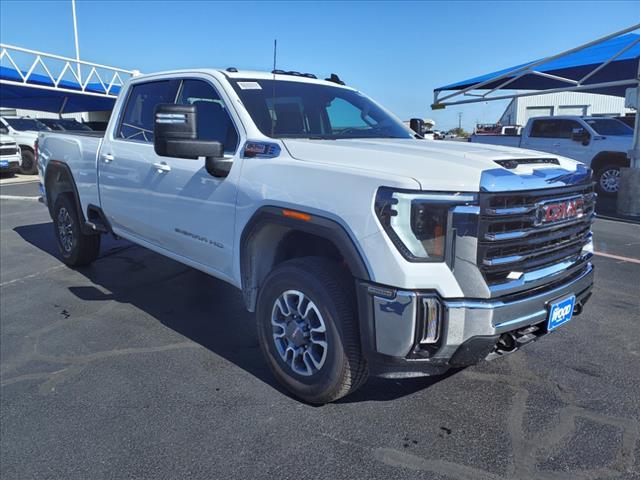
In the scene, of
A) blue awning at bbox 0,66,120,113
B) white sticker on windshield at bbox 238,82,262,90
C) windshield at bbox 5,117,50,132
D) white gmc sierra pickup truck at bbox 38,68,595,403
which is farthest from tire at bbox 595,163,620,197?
blue awning at bbox 0,66,120,113

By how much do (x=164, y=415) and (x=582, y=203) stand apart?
2.71m

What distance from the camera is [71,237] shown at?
585cm

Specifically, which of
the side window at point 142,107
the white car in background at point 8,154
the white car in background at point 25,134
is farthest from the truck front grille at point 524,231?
the white car in background at point 25,134

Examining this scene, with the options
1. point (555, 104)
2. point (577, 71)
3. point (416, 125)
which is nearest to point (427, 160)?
point (416, 125)

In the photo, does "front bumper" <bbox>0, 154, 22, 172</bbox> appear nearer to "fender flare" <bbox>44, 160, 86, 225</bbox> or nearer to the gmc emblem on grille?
"fender flare" <bbox>44, 160, 86, 225</bbox>

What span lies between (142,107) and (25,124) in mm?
16702

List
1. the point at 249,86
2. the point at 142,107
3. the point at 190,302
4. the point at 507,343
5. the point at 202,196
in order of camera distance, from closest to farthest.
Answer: the point at 507,343
the point at 202,196
the point at 249,86
the point at 142,107
the point at 190,302

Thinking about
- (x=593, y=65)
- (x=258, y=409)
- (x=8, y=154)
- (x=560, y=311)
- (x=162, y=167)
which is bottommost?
(x=258, y=409)

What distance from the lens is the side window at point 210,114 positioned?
355cm

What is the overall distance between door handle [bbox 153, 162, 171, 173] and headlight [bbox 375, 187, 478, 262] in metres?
2.15

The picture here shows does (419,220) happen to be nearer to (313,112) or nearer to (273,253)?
(273,253)

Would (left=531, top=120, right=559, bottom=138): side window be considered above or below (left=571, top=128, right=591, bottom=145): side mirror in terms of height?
above

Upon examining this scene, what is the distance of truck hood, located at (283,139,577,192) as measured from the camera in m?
2.42

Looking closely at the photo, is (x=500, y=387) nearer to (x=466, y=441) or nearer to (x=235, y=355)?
(x=466, y=441)
